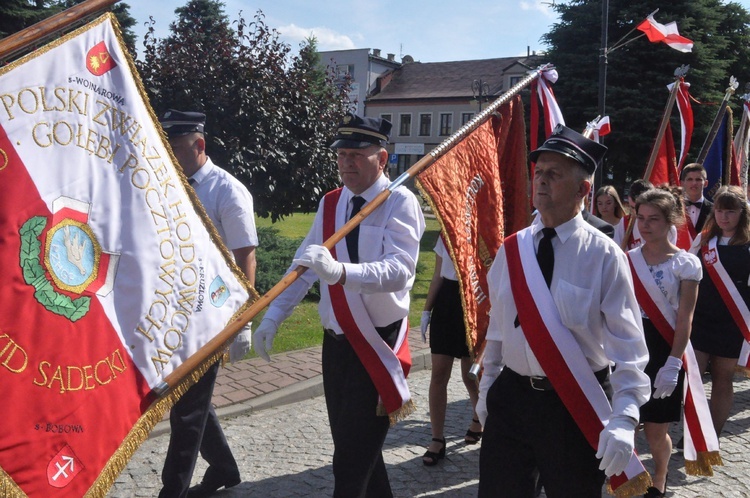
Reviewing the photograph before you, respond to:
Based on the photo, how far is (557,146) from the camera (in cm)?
277

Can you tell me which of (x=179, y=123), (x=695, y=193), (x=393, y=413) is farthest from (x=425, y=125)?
(x=393, y=413)

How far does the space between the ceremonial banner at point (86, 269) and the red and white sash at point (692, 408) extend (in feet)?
8.92

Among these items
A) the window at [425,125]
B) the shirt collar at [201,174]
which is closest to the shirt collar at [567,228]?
the shirt collar at [201,174]

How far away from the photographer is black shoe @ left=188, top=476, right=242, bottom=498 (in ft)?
13.6

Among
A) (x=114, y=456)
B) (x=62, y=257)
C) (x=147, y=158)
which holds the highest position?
(x=147, y=158)

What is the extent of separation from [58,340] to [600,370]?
202 cm

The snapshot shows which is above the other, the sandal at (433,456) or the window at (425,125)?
the window at (425,125)

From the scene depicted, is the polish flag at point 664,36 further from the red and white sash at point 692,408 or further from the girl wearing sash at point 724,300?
the red and white sash at point 692,408

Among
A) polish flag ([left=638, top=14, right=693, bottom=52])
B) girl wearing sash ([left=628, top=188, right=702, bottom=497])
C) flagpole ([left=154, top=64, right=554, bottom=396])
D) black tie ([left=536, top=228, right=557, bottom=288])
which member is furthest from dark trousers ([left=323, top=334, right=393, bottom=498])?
polish flag ([left=638, top=14, right=693, bottom=52])

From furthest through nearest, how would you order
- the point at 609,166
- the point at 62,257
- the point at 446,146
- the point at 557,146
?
1. the point at 609,166
2. the point at 446,146
3. the point at 557,146
4. the point at 62,257

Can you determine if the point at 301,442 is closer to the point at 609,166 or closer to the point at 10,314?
the point at 10,314

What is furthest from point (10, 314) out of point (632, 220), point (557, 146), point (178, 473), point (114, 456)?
point (632, 220)

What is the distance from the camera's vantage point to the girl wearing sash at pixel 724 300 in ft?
17.7

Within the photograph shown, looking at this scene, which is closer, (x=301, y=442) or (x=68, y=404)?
(x=68, y=404)
